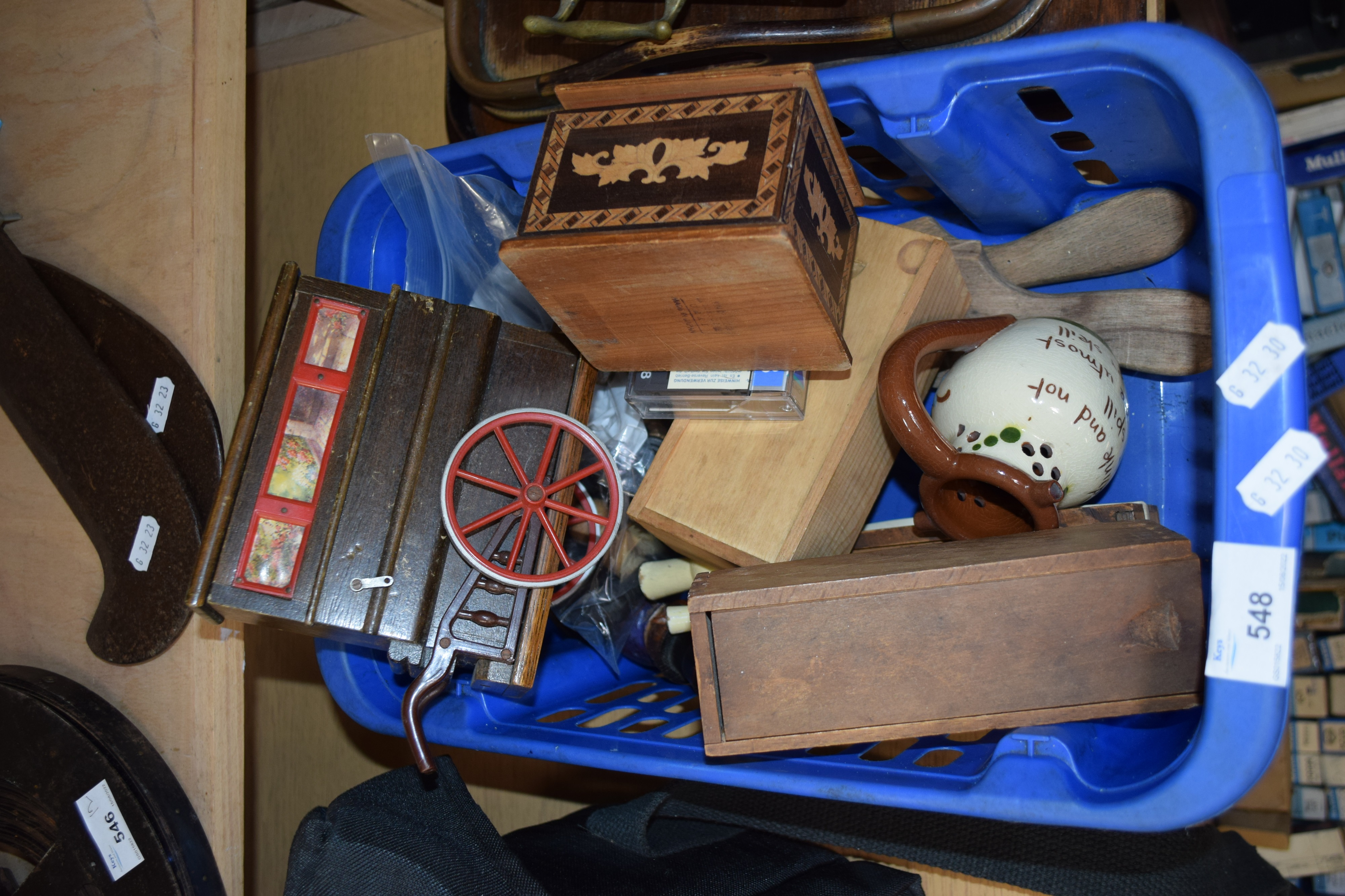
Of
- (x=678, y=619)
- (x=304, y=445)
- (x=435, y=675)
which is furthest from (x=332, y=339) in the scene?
(x=678, y=619)

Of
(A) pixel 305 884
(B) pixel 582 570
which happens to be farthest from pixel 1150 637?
(A) pixel 305 884

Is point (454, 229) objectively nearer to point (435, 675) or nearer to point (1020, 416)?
point (435, 675)

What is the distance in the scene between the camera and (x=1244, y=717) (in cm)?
62

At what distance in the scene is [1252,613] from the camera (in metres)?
0.62

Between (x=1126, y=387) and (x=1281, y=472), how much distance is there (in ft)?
1.35

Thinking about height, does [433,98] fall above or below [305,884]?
above

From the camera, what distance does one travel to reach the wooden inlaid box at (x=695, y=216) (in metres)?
0.67

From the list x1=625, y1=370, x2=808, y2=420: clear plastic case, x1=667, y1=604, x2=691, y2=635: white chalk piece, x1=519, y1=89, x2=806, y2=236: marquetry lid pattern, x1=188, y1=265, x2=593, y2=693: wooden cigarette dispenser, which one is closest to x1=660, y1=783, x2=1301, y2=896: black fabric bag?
x1=667, y1=604, x2=691, y2=635: white chalk piece

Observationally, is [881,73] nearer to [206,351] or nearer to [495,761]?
[206,351]

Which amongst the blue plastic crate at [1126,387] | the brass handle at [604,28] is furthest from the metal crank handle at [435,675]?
the brass handle at [604,28]

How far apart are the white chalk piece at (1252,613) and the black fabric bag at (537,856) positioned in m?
0.44

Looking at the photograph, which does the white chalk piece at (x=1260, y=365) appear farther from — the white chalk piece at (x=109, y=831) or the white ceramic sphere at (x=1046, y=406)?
the white chalk piece at (x=109, y=831)

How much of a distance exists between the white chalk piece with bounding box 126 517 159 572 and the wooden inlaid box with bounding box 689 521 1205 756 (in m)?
0.59

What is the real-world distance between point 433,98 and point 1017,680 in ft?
3.93
